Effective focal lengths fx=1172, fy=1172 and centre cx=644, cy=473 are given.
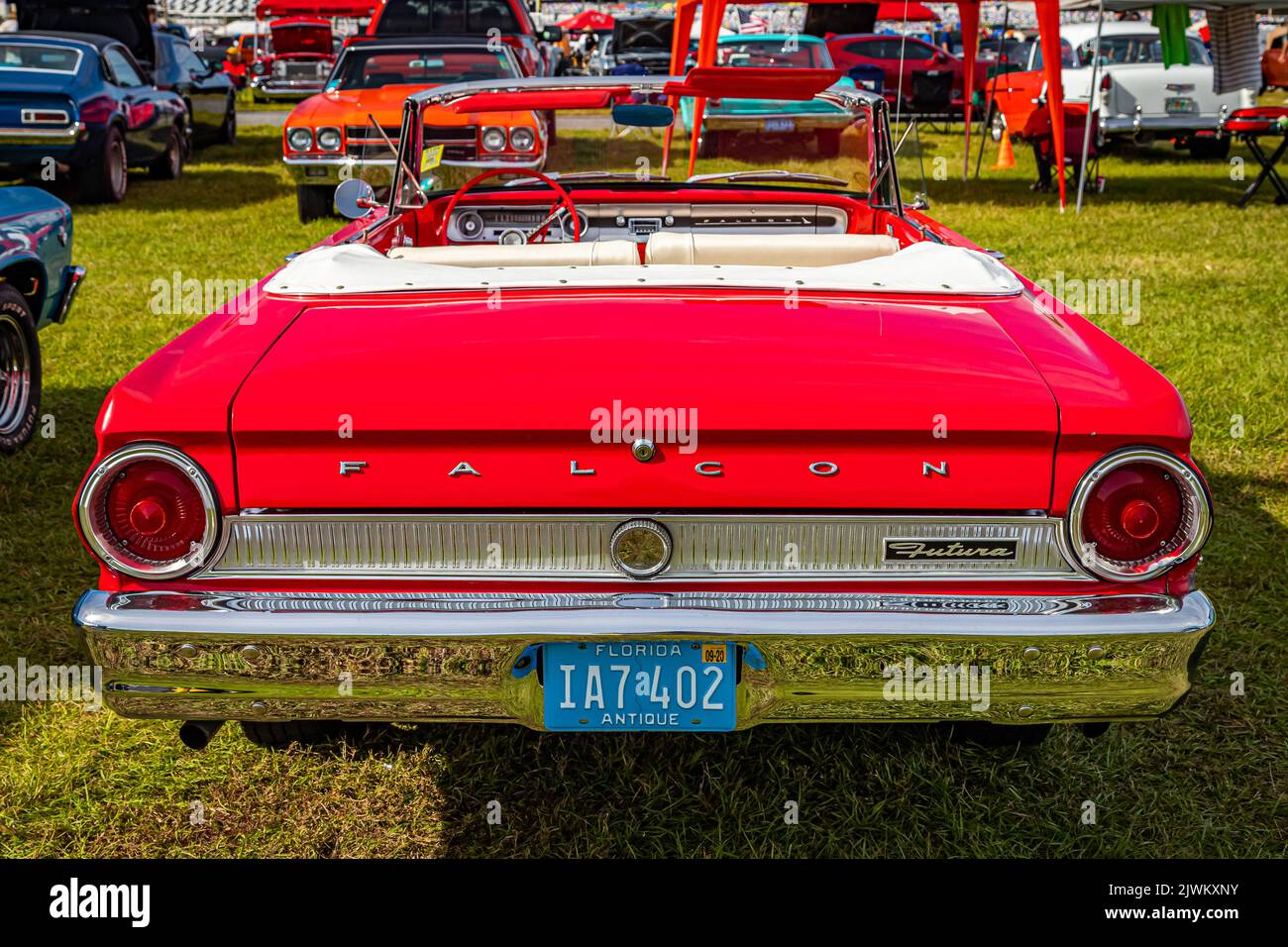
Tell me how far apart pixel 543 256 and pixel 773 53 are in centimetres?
1253

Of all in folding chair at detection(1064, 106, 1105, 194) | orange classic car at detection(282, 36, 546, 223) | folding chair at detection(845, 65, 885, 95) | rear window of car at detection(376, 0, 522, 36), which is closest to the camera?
A: orange classic car at detection(282, 36, 546, 223)

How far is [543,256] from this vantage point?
2.91 metres

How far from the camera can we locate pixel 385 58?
1003 cm

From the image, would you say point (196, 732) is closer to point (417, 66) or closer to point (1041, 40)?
point (417, 66)

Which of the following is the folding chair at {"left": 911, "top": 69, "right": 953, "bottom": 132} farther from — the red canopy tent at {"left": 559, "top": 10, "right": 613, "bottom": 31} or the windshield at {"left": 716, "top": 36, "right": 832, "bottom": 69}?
the red canopy tent at {"left": 559, "top": 10, "right": 613, "bottom": 31}

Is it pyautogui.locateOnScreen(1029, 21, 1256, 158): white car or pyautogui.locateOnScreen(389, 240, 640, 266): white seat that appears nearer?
pyautogui.locateOnScreen(389, 240, 640, 266): white seat

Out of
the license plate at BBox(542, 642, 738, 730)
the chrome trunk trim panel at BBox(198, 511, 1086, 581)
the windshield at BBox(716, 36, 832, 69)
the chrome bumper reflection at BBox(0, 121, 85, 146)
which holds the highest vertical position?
the windshield at BBox(716, 36, 832, 69)

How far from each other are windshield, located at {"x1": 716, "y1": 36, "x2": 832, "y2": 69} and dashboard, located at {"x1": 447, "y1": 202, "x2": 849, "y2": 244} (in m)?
11.0

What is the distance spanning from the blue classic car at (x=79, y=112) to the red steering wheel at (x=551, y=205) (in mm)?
8109

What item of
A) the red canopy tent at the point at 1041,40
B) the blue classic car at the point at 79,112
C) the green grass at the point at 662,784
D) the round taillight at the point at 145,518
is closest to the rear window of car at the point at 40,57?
the blue classic car at the point at 79,112

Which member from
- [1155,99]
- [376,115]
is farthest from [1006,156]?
[376,115]

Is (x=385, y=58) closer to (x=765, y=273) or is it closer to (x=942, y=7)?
(x=765, y=273)

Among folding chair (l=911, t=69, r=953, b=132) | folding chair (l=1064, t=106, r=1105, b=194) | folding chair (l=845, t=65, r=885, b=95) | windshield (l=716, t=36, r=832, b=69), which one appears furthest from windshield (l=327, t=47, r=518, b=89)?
folding chair (l=911, t=69, r=953, b=132)

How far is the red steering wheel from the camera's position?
350 centimetres
